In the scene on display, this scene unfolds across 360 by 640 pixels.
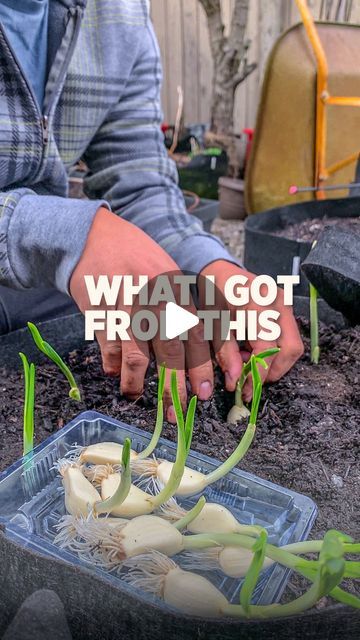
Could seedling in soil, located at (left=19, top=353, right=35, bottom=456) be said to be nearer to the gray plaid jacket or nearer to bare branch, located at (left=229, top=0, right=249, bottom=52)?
the gray plaid jacket

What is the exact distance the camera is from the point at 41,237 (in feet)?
2.35

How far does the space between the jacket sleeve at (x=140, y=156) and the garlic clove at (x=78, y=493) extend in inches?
25.4

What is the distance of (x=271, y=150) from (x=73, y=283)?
5.13 ft

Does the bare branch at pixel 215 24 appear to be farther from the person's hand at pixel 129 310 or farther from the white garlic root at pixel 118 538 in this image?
the white garlic root at pixel 118 538

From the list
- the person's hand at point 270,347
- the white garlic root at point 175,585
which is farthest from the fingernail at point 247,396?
the white garlic root at point 175,585

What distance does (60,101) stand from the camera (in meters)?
1.01

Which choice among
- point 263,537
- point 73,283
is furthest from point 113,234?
point 263,537

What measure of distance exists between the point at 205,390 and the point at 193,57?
377 cm

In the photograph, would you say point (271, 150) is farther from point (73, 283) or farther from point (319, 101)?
point (73, 283)

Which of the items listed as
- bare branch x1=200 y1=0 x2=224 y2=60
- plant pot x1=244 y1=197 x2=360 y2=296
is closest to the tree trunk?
bare branch x1=200 y1=0 x2=224 y2=60

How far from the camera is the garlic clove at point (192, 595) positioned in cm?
36

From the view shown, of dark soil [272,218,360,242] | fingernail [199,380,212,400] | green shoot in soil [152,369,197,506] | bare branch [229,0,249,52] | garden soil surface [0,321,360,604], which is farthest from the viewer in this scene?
bare branch [229,0,249,52]

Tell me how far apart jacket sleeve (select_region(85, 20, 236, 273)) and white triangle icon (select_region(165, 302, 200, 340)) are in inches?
17.6

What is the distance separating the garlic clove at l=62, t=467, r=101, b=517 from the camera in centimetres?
45
